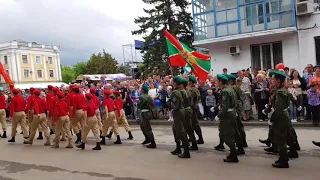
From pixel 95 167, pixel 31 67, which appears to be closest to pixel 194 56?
pixel 95 167

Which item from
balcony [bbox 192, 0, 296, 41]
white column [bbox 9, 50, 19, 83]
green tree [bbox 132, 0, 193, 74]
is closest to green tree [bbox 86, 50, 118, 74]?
white column [bbox 9, 50, 19, 83]

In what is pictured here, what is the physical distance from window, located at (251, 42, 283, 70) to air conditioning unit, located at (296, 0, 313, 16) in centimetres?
197

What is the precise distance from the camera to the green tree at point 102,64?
54000mm

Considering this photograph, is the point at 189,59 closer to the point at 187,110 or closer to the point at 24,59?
the point at 187,110

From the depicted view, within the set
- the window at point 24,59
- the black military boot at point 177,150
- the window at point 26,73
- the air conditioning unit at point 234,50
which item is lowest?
the black military boot at point 177,150

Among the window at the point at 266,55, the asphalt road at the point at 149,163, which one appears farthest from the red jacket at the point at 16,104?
the window at the point at 266,55

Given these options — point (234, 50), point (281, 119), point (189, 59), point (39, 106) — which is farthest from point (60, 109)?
point (234, 50)

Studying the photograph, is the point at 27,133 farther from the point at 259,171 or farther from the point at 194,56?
the point at 259,171

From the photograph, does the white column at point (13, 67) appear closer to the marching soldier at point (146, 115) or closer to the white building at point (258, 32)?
the white building at point (258, 32)

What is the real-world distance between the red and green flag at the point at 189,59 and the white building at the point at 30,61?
184 ft

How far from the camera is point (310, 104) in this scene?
10.1 meters

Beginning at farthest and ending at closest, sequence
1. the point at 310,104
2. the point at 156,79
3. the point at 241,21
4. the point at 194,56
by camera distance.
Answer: the point at 241,21 → the point at 156,79 → the point at 194,56 → the point at 310,104

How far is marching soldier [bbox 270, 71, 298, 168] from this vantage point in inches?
240

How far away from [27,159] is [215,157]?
4.97 m
